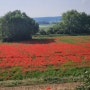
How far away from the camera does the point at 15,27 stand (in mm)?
70125

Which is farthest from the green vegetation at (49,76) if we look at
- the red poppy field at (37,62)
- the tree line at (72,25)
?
the tree line at (72,25)

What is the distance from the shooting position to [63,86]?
26.9 metres

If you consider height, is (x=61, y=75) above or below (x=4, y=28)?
below

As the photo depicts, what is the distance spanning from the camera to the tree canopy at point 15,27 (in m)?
69.4

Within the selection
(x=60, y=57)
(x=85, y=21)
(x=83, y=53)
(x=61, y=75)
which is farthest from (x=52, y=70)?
(x=85, y=21)

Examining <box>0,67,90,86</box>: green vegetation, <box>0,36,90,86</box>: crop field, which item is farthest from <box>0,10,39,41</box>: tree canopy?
<box>0,67,90,86</box>: green vegetation

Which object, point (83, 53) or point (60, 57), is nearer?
point (60, 57)

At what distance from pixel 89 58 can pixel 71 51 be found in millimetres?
6553

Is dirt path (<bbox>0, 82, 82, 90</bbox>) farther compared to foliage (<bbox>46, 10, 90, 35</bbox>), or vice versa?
foliage (<bbox>46, 10, 90, 35</bbox>)

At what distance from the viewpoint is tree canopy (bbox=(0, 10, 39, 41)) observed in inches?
2731

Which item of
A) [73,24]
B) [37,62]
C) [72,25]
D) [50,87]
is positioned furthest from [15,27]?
[50,87]

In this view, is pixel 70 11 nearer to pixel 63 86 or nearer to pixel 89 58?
pixel 89 58

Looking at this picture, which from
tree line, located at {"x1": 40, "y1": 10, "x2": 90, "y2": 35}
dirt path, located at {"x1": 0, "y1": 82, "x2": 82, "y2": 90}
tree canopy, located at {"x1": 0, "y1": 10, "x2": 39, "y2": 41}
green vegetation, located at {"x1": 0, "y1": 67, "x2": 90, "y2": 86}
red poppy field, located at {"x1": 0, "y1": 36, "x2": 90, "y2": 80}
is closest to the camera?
dirt path, located at {"x1": 0, "y1": 82, "x2": 82, "y2": 90}

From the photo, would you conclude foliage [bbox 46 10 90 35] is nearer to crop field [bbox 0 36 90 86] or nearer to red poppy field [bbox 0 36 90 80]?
red poppy field [bbox 0 36 90 80]
